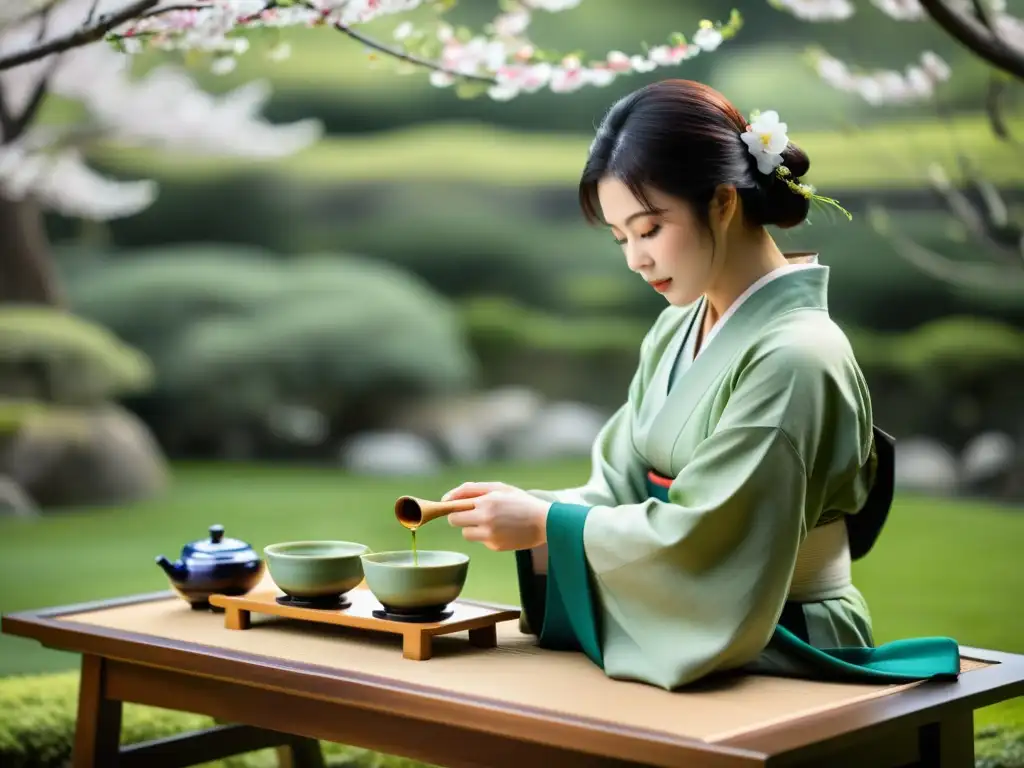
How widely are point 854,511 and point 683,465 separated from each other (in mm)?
282

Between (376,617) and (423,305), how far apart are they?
573cm

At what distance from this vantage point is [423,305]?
7848mm

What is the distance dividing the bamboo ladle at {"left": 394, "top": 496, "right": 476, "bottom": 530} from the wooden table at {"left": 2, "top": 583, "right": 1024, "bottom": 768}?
0.75 ft

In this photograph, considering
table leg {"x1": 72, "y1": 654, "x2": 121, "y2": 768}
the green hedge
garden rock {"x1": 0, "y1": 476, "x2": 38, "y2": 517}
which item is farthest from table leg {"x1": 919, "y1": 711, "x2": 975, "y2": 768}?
garden rock {"x1": 0, "y1": 476, "x2": 38, "y2": 517}

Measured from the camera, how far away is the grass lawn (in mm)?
5000

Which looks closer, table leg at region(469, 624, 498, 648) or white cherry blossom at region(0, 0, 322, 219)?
table leg at region(469, 624, 498, 648)

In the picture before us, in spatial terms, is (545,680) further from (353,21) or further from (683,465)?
(353,21)

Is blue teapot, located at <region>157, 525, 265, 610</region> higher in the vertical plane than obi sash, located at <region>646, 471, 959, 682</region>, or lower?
lower

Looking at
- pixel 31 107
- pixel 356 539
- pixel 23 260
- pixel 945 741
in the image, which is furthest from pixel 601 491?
pixel 23 260

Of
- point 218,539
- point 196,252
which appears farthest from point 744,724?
point 196,252

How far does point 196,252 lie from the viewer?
800 cm

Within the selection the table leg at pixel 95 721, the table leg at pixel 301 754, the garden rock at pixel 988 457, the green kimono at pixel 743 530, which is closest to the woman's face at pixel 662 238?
the green kimono at pixel 743 530

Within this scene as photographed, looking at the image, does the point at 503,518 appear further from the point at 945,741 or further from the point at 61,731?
the point at 61,731

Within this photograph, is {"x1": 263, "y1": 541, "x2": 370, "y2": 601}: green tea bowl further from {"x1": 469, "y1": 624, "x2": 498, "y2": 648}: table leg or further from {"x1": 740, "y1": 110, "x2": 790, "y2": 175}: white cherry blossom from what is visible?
{"x1": 740, "y1": 110, "x2": 790, "y2": 175}: white cherry blossom
